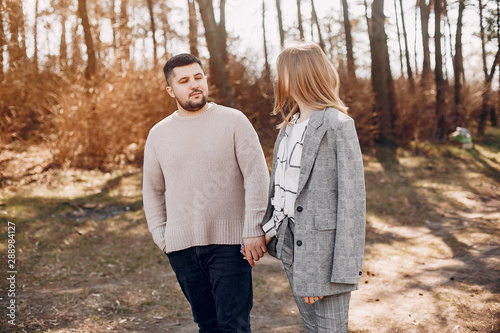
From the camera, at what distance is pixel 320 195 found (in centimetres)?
223

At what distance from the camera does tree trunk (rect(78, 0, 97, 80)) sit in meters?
11.8

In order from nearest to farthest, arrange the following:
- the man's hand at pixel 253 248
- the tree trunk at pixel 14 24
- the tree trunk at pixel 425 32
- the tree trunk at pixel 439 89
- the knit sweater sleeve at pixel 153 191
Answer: the man's hand at pixel 253 248
the knit sweater sleeve at pixel 153 191
the tree trunk at pixel 14 24
the tree trunk at pixel 439 89
the tree trunk at pixel 425 32

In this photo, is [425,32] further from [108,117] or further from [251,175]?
[251,175]

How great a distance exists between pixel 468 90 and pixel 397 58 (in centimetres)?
1476

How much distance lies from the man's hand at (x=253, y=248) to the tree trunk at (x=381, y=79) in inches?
515

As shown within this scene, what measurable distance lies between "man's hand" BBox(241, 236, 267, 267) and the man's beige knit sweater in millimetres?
123

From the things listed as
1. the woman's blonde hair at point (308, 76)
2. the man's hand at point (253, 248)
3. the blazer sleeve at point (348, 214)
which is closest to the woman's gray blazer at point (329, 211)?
the blazer sleeve at point (348, 214)

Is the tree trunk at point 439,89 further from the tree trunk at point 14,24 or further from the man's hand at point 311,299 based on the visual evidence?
the man's hand at point 311,299

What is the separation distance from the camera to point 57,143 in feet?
37.2

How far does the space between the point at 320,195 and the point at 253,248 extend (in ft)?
1.84

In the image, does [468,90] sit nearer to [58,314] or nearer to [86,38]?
[86,38]

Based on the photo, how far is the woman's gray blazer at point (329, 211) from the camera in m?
2.18

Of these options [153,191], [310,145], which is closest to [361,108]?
[153,191]

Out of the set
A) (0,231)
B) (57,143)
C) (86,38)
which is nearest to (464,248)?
(0,231)
